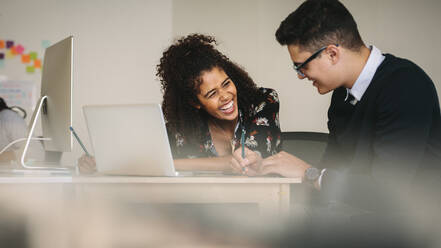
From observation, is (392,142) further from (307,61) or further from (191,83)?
(191,83)

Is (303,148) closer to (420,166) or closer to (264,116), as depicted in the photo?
(264,116)

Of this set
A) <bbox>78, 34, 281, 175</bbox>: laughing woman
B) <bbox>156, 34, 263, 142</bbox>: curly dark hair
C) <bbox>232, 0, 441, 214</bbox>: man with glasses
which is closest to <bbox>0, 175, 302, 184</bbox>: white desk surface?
<bbox>232, 0, 441, 214</bbox>: man with glasses

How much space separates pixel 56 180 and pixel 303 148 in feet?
3.94

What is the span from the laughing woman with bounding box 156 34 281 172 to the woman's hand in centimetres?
51

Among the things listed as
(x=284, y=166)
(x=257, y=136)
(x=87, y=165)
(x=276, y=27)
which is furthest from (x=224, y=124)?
(x=276, y=27)

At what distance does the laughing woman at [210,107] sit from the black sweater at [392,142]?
2.09 ft

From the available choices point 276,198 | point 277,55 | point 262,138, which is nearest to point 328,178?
point 276,198

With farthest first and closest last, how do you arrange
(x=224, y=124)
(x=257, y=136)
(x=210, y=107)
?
(x=224, y=124) → (x=210, y=107) → (x=257, y=136)

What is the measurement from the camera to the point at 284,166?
4.31 feet

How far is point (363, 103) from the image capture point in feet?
4.54

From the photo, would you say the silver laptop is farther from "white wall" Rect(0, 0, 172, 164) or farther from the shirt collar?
"white wall" Rect(0, 0, 172, 164)

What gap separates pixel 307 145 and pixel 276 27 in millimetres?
1987

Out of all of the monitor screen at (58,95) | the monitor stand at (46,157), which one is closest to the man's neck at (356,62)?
the monitor screen at (58,95)

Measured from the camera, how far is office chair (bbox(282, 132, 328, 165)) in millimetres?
2080
